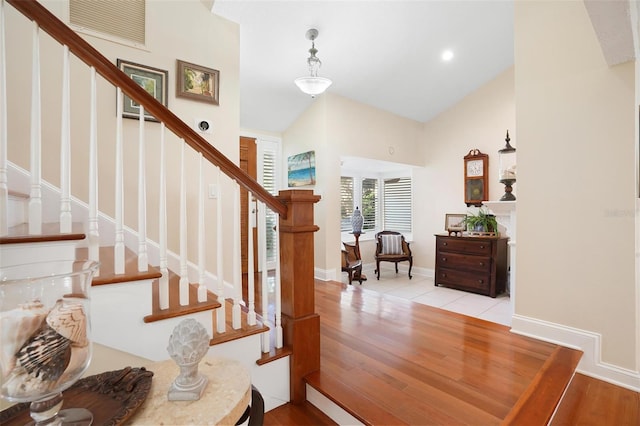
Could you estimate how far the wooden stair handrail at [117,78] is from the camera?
1.06 meters

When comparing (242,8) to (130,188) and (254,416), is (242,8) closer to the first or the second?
(130,188)

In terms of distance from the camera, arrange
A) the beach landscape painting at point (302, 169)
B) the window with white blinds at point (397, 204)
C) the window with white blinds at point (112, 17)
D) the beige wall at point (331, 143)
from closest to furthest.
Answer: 1. the window with white blinds at point (112, 17)
2. the beige wall at point (331, 143)
3. the beach landscape painting at point (302, 169)
4. the window with white blinds at point (397, 204)

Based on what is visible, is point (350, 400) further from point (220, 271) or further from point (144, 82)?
point (144, 82)

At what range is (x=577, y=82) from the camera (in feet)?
6.71

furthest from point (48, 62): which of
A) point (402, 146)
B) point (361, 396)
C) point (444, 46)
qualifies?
point (402, 146)

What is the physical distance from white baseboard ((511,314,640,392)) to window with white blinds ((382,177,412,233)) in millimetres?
3543

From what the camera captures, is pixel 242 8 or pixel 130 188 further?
pixel 242 8

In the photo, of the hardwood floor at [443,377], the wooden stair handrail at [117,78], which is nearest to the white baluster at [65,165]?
the wooden stair handrail at [117,78]

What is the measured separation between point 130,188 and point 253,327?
1446 mm

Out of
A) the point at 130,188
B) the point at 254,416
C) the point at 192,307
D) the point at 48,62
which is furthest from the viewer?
the point at 130,188

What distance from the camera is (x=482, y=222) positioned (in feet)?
14.4

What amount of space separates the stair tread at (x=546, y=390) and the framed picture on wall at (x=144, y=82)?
2.86 metres

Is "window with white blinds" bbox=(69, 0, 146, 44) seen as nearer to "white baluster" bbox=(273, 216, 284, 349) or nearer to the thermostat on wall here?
the thermostat on wall

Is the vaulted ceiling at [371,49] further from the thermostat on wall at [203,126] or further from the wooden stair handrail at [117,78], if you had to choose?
the wooden stair handrail at [117,78]
